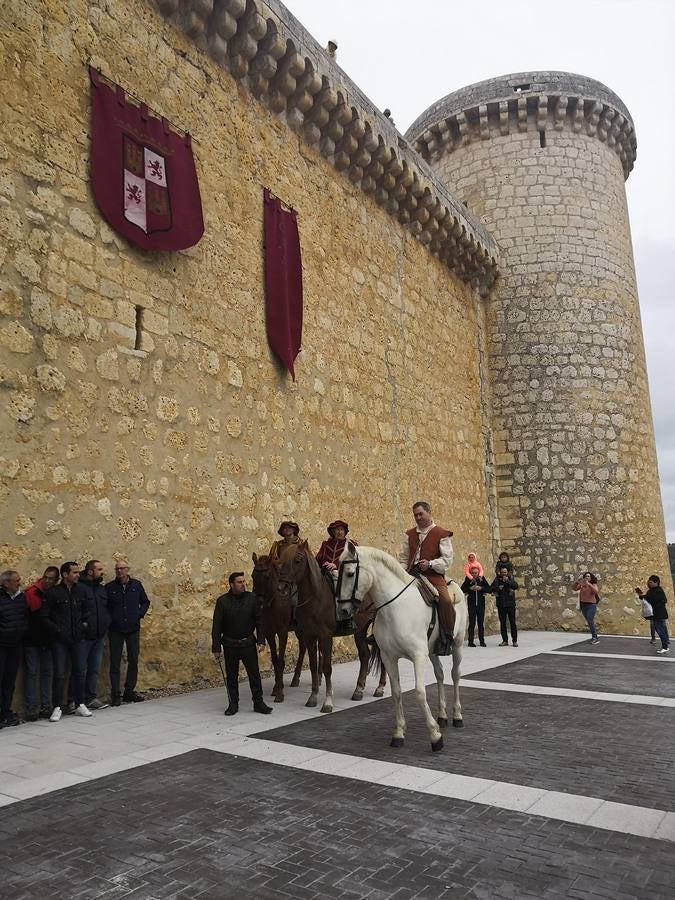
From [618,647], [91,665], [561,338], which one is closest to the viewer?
[91,665]

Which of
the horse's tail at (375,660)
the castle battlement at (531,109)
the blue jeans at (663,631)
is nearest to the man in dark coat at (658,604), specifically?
the blue jeans at (663,631)

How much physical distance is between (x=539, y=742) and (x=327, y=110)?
976 cm

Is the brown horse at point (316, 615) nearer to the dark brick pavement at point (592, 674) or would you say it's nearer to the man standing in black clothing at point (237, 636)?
the man standing in black clothing at point (237, 636)

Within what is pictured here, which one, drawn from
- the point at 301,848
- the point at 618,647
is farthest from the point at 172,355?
the point at 618,647

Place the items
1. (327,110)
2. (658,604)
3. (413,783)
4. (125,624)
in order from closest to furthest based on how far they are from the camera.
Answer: (413,783) → (125,624) → (327,110) → (658,604)

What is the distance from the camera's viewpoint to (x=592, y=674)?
8.55 metres

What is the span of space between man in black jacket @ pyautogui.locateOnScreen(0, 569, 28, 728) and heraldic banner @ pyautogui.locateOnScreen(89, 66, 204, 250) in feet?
12.7

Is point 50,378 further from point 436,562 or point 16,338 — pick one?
point 436,562

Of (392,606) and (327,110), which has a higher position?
(327,110)

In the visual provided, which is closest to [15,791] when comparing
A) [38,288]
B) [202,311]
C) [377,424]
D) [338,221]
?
[38,288]

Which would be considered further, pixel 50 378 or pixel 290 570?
pixel 50 378

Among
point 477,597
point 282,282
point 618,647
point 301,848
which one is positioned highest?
point 282,282

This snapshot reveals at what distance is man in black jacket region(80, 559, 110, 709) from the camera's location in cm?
614

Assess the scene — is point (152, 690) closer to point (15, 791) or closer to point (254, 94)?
point (15, 791)
